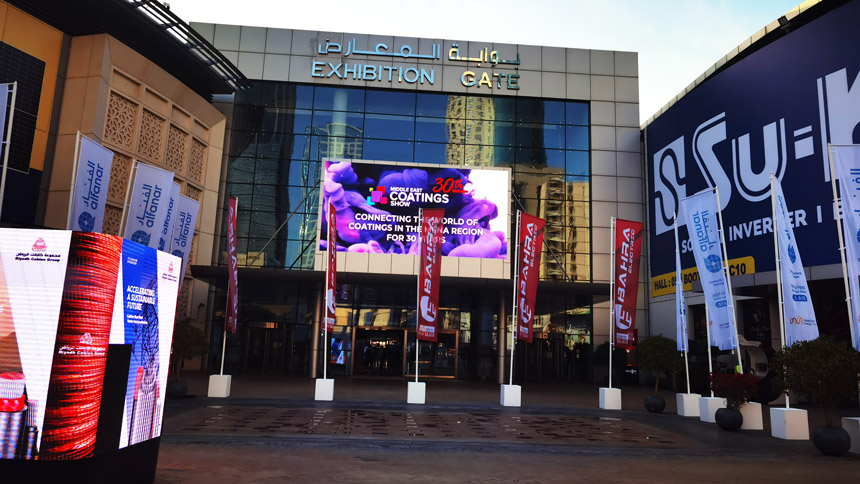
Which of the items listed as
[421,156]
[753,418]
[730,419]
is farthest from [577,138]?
[730,419]

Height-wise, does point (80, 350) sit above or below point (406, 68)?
below

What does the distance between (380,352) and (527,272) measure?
14.6 metres

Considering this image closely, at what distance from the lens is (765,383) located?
23.8 meters

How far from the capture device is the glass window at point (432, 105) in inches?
1474

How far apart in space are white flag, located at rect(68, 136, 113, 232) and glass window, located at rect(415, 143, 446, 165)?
21747 millimetres

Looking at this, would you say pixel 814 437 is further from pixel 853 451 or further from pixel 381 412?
pixel 381 412

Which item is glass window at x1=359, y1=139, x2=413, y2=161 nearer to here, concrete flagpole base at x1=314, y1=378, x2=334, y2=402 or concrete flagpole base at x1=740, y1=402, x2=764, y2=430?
concrete flagpole base at x1=314, y1=378, x2=334, y2=402

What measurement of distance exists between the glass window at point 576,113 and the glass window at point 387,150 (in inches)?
409

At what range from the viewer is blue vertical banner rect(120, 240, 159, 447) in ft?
24.7

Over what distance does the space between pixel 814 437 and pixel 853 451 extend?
1209 millimetres

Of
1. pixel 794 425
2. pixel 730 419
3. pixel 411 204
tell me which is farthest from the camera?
pixel 411 204

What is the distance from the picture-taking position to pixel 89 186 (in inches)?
621

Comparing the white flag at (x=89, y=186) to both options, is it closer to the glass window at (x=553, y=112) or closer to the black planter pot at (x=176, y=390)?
the black planter pot at (x=176, y=390)

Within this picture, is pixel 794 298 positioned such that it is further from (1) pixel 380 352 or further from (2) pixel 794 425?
(1) pixel 380 352
